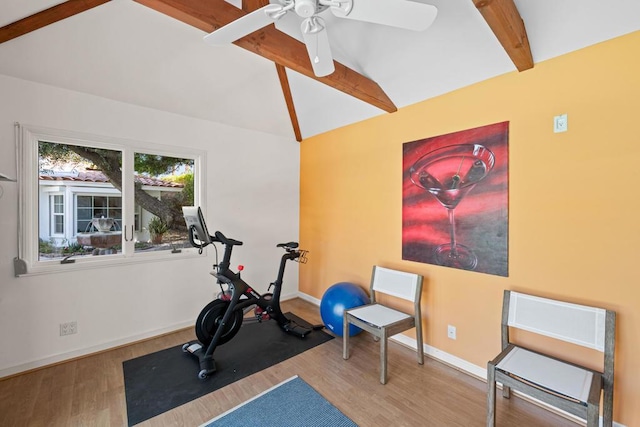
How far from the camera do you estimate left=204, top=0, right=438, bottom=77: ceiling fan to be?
128 cm

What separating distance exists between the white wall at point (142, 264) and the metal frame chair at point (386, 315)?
1776 mm

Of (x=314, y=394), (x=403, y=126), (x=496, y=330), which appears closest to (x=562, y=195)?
(x=496, y=330)

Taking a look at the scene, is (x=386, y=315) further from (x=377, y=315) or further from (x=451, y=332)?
(x=451, y=332)

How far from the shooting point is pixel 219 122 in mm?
3488

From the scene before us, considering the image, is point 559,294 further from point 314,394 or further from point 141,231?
point 141,231

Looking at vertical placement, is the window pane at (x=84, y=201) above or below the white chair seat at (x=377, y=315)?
above

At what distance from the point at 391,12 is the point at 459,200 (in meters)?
1.73

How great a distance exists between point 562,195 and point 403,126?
60.7 inches

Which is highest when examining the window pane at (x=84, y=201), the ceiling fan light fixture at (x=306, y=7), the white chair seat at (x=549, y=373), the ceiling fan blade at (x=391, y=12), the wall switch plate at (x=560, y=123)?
the ceiling fan light fixture at (x=306, y=7)

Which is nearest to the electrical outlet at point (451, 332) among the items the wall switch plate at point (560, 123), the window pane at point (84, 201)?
the wall switch plate at point (560, 123)

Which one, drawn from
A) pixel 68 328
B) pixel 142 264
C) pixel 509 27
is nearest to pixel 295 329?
pixel 142 264

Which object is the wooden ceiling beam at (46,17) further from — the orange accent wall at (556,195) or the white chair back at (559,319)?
the white chair back at (559,319)

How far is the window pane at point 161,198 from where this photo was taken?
10.0 ft

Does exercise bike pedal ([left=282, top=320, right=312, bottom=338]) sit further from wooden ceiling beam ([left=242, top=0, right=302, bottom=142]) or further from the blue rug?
wooden ceiling beam ([left=242, top=0, right=302, bottom=142])
